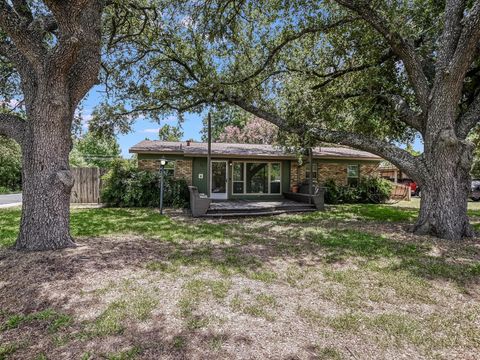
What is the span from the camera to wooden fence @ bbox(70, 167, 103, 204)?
1420 cm

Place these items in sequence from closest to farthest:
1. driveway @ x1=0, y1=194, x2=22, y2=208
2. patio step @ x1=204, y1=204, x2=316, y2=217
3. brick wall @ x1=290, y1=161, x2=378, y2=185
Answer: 1. patio step @ x1=204, y1=204, x2=316, y2=217
2. driveway @ x1=0, y1=194, x2=22, y2=208
3. brick wall @ x1=290, y1=161, x2=378, y2=185

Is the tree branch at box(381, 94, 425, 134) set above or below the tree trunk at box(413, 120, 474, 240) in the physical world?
above

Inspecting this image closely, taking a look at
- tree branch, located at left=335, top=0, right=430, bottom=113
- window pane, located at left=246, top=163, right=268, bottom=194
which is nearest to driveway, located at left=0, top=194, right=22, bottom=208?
window pane, located at left=246, top=163, right=268, bottom=194

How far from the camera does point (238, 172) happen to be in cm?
1488

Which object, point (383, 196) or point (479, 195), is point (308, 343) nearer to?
point (383, 196)

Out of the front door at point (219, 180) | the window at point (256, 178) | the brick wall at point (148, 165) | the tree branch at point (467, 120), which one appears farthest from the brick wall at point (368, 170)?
the brick wall at point (148, 165)

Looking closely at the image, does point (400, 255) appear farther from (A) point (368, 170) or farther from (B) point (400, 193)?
(B) point (400, 193)

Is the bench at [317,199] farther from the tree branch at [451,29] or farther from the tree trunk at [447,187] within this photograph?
the tree branch at [451,29]

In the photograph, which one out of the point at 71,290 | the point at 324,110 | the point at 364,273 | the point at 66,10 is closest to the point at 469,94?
the point at 324,110

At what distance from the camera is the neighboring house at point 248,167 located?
541 inches

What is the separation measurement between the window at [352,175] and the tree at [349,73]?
4.30 meters

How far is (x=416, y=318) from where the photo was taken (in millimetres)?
3176

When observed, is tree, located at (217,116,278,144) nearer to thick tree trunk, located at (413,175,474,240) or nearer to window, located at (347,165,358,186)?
window, located at (347,165,358,186)

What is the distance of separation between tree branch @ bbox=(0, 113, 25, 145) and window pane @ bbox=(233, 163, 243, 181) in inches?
403
